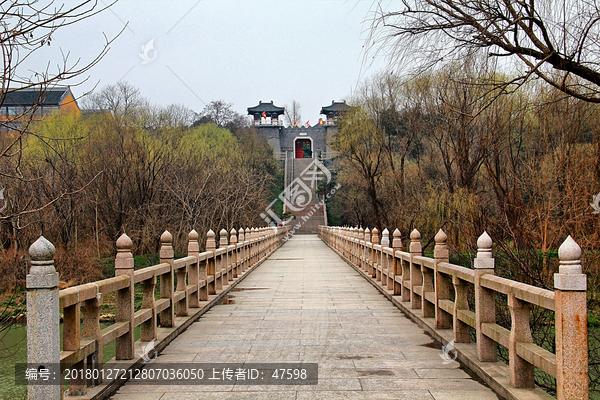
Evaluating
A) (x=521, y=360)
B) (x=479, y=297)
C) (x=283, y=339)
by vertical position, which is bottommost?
(x=283, y=339)

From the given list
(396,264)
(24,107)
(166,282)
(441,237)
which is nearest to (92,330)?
(24,107)

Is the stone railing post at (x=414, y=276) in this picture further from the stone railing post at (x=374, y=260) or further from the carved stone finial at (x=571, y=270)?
the carved stone finial at (x=571, y=270)

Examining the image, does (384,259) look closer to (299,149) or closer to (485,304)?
Result: (485,304)

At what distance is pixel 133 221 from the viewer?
1986cm

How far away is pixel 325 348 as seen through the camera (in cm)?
587

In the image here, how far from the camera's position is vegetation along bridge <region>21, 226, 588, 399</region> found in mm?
3277

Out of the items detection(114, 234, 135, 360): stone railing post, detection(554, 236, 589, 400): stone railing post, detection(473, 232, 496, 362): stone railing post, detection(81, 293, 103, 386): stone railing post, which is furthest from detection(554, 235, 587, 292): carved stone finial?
detection(114, 234, 135, 360): stone railing post

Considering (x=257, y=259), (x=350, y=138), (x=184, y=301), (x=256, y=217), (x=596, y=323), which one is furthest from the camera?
(x=256, y=217)

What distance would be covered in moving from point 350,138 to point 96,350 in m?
20.6

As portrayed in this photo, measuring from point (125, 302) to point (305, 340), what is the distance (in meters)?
2.21

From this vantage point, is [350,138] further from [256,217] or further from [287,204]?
[287,204]

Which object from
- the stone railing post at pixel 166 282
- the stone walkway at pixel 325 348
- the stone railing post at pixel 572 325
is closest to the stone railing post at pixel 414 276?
the stone walkway at pixel 325 348

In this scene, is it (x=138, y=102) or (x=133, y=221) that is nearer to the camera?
(x=133, y=221)

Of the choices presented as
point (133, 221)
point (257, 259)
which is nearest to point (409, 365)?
point (257, 259)
